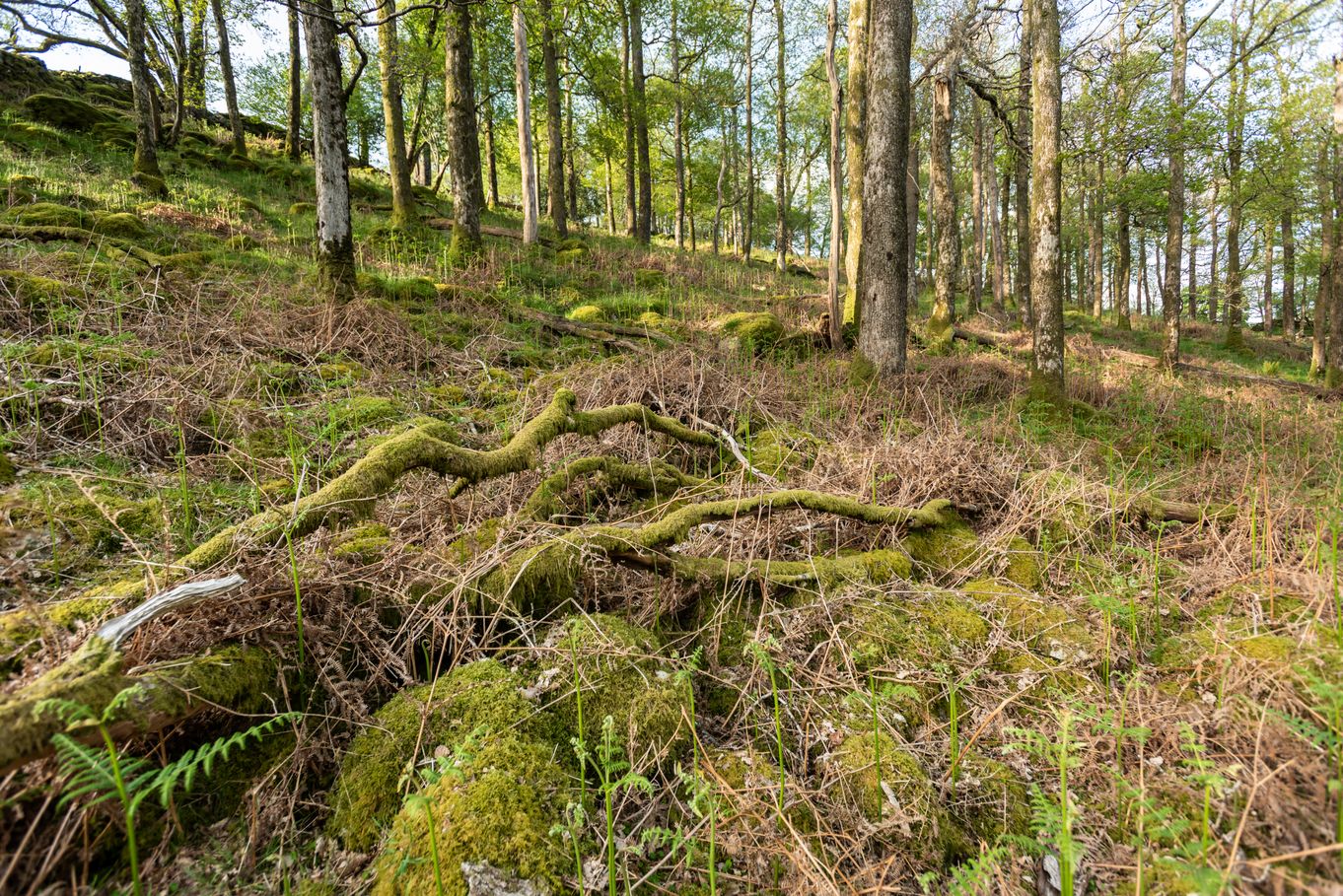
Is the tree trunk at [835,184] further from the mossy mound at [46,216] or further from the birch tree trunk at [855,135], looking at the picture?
the mossy mound at [46,216]

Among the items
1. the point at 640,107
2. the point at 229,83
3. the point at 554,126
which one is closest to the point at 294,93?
the point at 229,83

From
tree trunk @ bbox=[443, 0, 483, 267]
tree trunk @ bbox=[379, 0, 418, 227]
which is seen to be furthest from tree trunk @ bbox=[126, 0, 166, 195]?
tree trunk @ bbox=[443, 0, 483, 267]

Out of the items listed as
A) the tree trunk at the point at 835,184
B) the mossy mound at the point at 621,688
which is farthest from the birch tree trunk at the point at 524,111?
the mossy mound at the point at 621,688

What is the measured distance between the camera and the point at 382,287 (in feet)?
25.3

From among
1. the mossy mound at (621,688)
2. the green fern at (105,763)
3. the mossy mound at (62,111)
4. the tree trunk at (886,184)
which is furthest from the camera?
the mossy mound at (62,111)

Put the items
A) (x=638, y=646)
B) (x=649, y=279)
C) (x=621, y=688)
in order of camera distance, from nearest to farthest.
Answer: (x=621, y=688) < (x=638, y=646) < (x=649, y=279)

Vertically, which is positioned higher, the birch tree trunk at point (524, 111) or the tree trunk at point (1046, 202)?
the birch tree trunk at point (524, 111)

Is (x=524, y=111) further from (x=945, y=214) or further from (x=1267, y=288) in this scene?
(x=1267, y=288)

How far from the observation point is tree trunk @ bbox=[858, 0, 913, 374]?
245 inches

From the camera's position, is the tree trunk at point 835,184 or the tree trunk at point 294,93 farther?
the tree trunk at point 294,93

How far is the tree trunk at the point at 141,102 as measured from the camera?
10.5m

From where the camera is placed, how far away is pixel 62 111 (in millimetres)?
14648

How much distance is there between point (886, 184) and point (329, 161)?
6575 mm

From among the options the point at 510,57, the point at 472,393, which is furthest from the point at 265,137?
the point at 472,393
